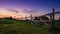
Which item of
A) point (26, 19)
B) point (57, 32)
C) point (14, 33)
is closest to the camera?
point (14, 33)

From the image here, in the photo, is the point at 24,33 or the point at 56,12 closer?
the point at 24,33

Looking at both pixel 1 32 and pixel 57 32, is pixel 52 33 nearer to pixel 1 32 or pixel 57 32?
pixel 57 32

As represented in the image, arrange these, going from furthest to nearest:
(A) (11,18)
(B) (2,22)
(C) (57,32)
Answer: (A) (11,18) → (B) (2,22) → (C) (57,32)

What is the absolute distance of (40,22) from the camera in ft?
26.6

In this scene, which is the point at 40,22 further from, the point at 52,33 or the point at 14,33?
the point at 14,33

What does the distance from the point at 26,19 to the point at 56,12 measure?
417 centimetres

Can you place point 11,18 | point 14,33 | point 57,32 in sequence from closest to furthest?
point 14,33 < point 57,32 < point 11,18

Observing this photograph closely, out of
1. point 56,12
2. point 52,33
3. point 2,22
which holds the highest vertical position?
point 56,12

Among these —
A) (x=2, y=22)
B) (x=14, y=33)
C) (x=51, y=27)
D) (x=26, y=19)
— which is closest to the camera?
(x=14, y=33)

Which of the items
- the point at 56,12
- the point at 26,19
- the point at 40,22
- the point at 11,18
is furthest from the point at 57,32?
the point at 26,19

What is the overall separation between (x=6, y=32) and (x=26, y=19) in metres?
4.48

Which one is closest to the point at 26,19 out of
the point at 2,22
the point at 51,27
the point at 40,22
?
the point at 40,22

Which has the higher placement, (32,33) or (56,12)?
(56,12)

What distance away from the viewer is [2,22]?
661 cm
